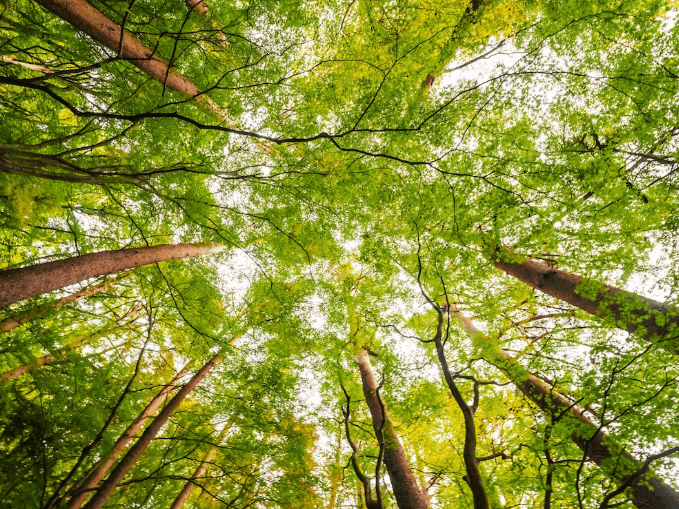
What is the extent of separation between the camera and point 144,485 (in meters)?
5.54

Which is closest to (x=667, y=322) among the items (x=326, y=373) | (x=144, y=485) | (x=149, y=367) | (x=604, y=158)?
(x=604, y=158)

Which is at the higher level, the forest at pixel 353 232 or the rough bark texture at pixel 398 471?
the forest at pixel 353 232

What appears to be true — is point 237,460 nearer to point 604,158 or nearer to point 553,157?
point 553,157

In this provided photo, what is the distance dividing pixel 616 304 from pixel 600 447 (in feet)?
8.06

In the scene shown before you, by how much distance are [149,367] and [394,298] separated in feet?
22.0

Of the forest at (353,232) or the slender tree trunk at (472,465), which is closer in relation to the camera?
the slender tree trunk at (472,465)

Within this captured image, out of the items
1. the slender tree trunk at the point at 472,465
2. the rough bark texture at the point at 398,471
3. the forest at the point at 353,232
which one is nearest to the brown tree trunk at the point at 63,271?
the forest at the point at 353,232

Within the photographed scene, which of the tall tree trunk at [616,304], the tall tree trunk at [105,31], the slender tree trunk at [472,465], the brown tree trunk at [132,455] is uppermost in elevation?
the tall tree trunk at [105,31]

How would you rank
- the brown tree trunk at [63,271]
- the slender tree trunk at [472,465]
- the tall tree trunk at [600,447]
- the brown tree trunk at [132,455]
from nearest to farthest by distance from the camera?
1. the slender tree trunk at [472,465]
2. the brown tree trunk at [63,271]
3. the tall tree trunk at [600,447]
4. the brown tree trunk at [132,455]

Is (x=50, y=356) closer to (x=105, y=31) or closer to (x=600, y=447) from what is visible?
(x=105, y=31)

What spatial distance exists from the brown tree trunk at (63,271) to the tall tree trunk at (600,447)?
5.82m

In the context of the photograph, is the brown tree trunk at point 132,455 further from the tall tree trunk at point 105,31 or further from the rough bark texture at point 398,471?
the tall tree trunk at point 105,31

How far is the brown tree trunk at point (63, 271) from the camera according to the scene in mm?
2926

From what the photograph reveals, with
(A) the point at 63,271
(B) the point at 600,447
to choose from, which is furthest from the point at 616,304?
(A) the point at 63,271
